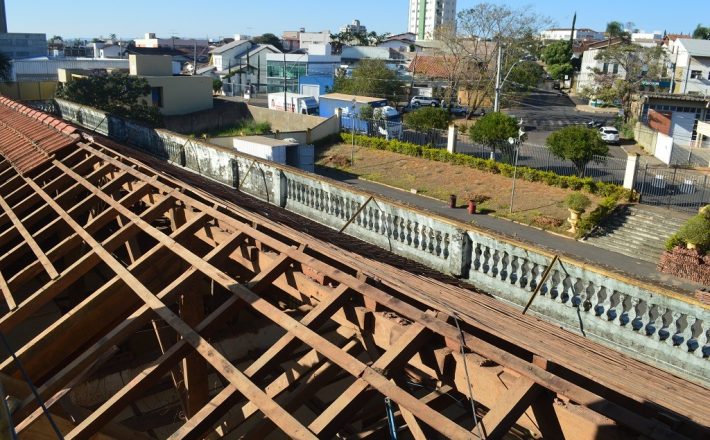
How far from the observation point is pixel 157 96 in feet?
134

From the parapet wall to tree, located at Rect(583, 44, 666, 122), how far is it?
127ft

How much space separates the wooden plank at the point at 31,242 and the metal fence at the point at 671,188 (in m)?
20.4

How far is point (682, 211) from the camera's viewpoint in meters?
20.3

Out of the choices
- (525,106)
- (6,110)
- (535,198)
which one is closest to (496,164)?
(535,198)

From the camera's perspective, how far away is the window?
40.3 m

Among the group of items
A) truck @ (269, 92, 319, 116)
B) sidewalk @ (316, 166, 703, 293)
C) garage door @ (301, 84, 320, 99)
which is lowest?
sidewalk @ (316, 166, 703, 293)

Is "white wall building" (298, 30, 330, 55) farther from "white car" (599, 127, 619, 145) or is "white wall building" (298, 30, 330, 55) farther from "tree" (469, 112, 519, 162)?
"tree" (469, 112, 519, 162)

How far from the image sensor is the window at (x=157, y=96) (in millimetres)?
40344

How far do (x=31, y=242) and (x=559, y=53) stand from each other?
69709 mm

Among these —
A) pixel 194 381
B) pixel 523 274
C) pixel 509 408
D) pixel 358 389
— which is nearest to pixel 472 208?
pixel 523 274

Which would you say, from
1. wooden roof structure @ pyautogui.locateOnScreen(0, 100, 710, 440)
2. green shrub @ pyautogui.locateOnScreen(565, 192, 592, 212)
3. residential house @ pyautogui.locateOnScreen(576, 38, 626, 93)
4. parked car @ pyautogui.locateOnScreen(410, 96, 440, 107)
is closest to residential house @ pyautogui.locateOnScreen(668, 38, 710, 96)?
residential house @ pyautogui.locateOnScreen(576, 38, 626, 93)

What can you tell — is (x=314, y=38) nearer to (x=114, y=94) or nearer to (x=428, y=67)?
(x=428, y=67)

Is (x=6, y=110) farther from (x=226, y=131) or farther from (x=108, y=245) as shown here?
(x=226, y=131)

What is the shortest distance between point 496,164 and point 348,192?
19341 millimetres
